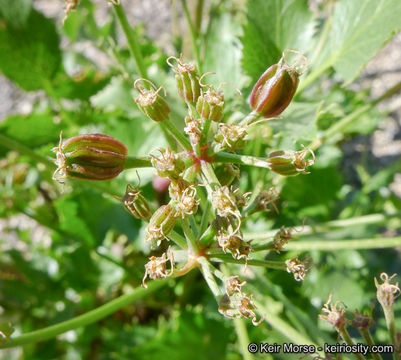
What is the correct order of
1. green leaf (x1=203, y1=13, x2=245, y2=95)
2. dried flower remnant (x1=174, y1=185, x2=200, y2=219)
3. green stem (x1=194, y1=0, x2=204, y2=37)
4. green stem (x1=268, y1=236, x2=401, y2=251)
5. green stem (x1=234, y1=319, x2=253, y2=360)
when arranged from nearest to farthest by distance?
dried flower remnant (x1=174, y1=185, x2=200, y2=219), green stem (x1=234, y1=319, x2=253, y2=360), green stem (x1=268, y1=236, x2=401, y2=251), green leaf (x1=203, y1=13, x2=245, y2=95), green stem (x1=194, y1=0, x2=204, y2=37)

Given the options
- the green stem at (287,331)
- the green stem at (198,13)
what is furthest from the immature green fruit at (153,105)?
the green stem at (198,13)

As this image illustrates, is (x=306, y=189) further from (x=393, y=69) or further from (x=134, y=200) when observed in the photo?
(x=393, y=69)

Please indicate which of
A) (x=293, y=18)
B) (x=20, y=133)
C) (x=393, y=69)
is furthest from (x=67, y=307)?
(x=393, y=69)

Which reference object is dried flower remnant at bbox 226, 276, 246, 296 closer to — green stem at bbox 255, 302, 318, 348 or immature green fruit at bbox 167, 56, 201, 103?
green stem at bbox 255, 302, 318, 348

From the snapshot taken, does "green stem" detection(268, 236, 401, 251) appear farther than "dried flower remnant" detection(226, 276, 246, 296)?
Yes

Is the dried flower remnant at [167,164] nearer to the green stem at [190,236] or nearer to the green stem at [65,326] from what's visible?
the green stem at [190,236]

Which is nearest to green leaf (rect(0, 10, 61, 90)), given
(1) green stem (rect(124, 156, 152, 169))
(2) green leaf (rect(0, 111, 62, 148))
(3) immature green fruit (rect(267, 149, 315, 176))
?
(2) green leaf (rect(0, 111, 62, 148))
